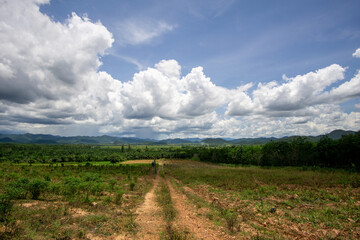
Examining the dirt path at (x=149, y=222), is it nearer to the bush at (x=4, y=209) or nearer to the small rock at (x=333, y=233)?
the bush at (x=4, y=209)

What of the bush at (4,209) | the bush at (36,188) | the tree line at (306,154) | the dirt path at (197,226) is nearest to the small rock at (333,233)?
the dirt path at (197,226)

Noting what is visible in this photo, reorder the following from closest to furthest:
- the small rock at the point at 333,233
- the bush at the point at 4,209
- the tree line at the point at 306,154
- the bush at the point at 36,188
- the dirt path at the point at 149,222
Result: the bush at the point at 4,209 → the small rock at the point at 333,233 → the dirt path at the point at 149,222 → the bush at the point at 36,188 → the tree line at the point at 306,154

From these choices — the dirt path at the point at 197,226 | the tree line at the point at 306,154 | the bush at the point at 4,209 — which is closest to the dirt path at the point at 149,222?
the dirt path at the point at 197,226

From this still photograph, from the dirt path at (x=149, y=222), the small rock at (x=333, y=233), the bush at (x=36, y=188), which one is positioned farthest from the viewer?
the bush at (x=36, y=188)

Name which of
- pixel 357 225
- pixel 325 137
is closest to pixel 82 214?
pixel 357 225

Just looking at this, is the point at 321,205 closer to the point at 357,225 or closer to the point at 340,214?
the point at 340,214

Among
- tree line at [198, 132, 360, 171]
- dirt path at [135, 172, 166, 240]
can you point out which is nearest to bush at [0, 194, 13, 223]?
dirt path at [135, 172, 166, 240]

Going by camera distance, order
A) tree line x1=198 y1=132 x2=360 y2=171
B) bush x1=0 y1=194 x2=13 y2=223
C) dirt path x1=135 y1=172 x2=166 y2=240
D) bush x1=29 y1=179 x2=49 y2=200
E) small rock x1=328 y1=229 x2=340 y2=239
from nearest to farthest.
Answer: bush x1=0 y1=194 x2=13 y2=223, small rock x1=328 y1=229 x2=340 y2=239, dirt path x1=135 y1=172 x2=166 y2=240, bush x1=29 y1=179 x2=49 y2=200, tree line x1=198 y1=132 x2=360 y2=171

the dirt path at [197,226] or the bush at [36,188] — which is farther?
the bush at [36,188]

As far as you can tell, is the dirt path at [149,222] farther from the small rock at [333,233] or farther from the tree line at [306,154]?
the tree line at [306,154]

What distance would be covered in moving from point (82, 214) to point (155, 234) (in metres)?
5.37

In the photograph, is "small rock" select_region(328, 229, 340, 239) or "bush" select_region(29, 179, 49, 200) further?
"bush" select_region(29, 179, 49, 200)

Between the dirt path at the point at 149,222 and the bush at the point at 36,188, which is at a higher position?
the bush at the point at 36,188

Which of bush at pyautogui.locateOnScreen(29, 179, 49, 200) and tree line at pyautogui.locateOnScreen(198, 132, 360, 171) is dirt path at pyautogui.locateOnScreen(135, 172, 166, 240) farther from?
tree line at pyautogui.locateOnScreen(198, 132, 360, 171)
